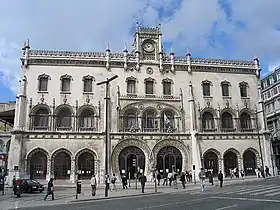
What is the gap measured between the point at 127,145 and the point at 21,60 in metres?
17.9

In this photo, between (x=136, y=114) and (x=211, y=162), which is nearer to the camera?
(x=136, y=114)

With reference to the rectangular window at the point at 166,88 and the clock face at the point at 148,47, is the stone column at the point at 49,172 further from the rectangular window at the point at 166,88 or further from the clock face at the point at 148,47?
the clock face at the point at 148,47

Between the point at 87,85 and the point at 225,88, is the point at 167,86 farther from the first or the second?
the point at 87,85

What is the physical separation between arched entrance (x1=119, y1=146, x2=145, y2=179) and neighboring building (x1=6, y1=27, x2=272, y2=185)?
0.42 feet

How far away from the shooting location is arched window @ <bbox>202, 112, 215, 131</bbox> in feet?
131

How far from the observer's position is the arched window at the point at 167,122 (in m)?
38.2

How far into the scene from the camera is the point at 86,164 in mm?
36219

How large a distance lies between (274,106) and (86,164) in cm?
4023

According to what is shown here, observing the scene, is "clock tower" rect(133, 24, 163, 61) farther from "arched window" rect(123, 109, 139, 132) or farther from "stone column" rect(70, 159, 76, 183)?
"stone column" rect(70, 159, 76, 183)

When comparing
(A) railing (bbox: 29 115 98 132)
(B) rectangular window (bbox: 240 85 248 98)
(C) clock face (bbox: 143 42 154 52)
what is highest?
(C) clock face (bbox: 143 42 154 52)

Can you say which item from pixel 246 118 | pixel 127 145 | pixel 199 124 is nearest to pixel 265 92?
pixel 246 118

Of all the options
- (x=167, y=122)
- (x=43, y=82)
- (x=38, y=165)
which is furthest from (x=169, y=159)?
(x=43, y=82)

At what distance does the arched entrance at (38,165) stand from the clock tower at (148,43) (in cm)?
1867

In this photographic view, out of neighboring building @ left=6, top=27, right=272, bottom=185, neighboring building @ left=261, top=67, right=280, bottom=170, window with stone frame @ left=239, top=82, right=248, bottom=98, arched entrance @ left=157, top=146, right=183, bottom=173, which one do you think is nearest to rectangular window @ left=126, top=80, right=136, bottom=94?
neighboring building @ left=6, top=27, right=272, bottom=185
